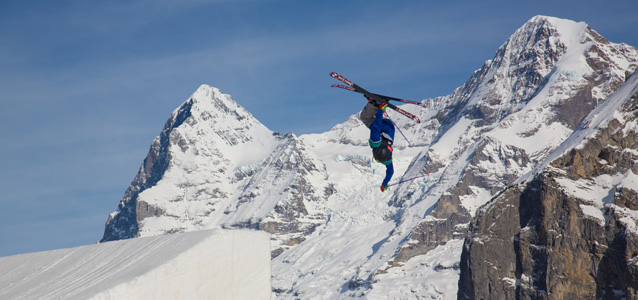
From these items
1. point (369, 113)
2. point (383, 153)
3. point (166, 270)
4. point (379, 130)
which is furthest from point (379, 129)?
point (166, 270)

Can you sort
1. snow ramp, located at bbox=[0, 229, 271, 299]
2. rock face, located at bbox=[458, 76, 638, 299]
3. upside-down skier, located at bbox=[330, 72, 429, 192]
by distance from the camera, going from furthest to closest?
rock face, located at bbox=[458, 76, 638, 299]
upside-down skier, located at bbox=[330, 72, 429, 192]
snow ramp, located at bbox=[0, 229, 271, 299]

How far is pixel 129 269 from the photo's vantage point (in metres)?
13.2

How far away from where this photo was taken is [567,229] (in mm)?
146750

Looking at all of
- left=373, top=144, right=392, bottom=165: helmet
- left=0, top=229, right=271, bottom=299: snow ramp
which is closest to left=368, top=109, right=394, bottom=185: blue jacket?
left=373, top=144, right=392, bottom=165: helmet

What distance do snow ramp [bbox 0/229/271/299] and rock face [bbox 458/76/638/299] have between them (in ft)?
415

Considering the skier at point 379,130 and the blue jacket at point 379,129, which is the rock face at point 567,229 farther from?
the blue jacket at point 379,129

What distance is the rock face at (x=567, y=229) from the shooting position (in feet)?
448

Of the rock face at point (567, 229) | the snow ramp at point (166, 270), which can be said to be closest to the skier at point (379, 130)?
the snow ramp at point (166, 270)

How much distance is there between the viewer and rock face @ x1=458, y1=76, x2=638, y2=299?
13664cm

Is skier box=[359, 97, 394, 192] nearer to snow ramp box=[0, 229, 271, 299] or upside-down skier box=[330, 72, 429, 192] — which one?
upside-down skier box=[330, 72, 429, 192]

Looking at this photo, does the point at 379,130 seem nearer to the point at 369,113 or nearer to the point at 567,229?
the point at 369,113

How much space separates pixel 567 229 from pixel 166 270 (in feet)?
471

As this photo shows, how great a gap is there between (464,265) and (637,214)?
1489 inches

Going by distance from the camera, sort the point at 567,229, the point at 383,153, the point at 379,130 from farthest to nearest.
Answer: the point at 567,229, the point at 383,153, the point at 379,130
